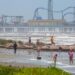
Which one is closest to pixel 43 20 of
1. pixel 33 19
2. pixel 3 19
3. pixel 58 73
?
pixel 33 19

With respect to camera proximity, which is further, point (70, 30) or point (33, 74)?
point (70, 30)

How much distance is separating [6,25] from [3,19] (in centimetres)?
238

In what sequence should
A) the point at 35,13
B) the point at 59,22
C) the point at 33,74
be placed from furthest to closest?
the point at 59,22
the point at 35,13
the point at 33,74

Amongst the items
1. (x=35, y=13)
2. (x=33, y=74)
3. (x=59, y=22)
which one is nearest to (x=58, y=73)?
(x=33, y=74)

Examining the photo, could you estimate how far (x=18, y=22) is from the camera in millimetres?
147250

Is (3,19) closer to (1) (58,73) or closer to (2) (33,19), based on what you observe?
(2) (33,19)

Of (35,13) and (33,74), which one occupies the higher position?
(35,13)

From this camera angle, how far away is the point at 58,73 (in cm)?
960

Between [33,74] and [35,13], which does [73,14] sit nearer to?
[35,13]

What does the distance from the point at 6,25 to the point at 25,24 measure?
6.43m

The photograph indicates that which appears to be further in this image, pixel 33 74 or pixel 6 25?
pixel 6 25

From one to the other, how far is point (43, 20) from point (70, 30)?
10.4m

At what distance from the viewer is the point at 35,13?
136m

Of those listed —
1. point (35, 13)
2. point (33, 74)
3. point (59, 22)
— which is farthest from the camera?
point (59, 22)
